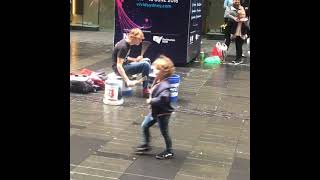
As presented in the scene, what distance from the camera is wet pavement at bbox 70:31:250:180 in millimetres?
4914

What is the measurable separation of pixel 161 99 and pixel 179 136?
1117 mm

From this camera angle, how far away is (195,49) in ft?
41.8

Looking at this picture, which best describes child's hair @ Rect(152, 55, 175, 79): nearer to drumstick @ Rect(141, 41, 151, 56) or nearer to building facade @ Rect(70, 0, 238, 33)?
drumstick @ Rect(141, 41, 151, 56)

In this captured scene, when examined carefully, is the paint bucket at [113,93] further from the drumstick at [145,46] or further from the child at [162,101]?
the drumstick at [145,46]

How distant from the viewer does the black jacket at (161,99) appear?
517 centimetres

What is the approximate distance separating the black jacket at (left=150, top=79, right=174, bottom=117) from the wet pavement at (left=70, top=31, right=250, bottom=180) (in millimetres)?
523

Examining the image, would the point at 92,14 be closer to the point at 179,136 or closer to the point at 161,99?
the point at 179,136

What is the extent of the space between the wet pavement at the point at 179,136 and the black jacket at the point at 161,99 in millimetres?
523

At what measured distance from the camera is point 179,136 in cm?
616

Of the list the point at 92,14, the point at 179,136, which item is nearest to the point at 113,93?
the point at 179,136
